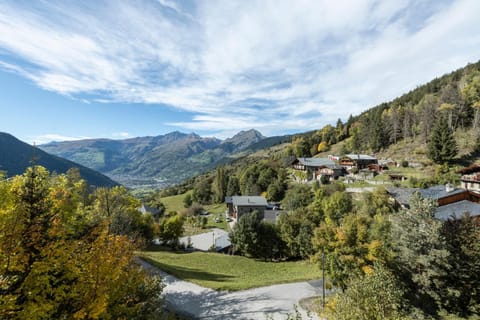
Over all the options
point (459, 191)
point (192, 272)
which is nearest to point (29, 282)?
point (192, 272)

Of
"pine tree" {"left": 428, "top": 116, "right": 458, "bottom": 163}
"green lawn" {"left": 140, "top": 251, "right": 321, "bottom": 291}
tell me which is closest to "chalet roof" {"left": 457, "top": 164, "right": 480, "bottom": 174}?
"pine tree" {"left": 428, "top": 116, "right": 458, "bottom": 163}

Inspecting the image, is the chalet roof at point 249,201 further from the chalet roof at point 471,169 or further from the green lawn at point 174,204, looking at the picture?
the chalet roof at point 471,169

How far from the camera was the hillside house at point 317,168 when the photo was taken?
65325mm

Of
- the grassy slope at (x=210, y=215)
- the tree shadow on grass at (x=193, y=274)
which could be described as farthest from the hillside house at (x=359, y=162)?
the tree shadow on grass at (x=193, y=274)

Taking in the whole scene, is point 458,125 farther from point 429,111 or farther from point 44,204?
point 44,204

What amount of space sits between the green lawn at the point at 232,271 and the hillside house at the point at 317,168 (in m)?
38.9

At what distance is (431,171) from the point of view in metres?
53.4

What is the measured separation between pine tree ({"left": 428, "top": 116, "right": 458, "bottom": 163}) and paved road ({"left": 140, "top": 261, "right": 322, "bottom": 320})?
5268cm

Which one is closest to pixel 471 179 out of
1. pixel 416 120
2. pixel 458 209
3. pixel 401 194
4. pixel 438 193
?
pixel 438 193

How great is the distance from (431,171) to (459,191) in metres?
20.5

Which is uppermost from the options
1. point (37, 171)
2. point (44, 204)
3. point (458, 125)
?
point (458, 125)

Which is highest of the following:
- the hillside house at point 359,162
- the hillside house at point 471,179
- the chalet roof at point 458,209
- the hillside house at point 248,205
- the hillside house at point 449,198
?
the hillside house at point 359,162

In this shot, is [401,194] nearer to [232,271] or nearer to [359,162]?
[359,162]

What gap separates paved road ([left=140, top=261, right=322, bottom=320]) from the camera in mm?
17203
